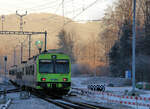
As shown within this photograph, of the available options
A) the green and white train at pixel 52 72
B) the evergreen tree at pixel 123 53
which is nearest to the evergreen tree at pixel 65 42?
the evergreen tree at pixel 123 53

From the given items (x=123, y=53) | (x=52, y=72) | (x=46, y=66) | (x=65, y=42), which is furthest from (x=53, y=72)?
(x=65, y=42)

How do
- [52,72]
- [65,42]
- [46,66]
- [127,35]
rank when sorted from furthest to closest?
[65,42]
[127,35]
[46,66]
[52,72]

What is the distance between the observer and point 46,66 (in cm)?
2561

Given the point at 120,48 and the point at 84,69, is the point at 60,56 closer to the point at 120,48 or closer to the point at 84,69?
the point at 120,48

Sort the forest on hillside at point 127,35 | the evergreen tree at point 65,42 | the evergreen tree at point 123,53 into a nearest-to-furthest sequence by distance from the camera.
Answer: the forest on hillside at point 127,35 → the evergreen tree at point 123,53 → the evergreen tree at point 65,42

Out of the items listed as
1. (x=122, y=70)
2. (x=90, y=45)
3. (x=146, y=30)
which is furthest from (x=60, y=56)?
(x=90, y=45)

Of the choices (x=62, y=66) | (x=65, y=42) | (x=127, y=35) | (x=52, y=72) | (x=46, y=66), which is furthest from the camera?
(x=65, y=42)

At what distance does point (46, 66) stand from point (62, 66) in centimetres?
121

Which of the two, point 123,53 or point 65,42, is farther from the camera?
point 65,42

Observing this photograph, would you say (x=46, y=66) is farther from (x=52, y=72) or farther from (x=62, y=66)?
(x=62, y=66)

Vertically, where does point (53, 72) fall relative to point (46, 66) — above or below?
below

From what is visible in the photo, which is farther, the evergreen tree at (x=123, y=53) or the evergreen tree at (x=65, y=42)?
the evergreen tree at (x=65, y=42)

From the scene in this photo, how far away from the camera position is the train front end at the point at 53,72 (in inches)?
983

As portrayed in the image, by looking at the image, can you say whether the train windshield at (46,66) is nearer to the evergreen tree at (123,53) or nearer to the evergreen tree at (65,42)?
the evergreen tree at (123,53)
